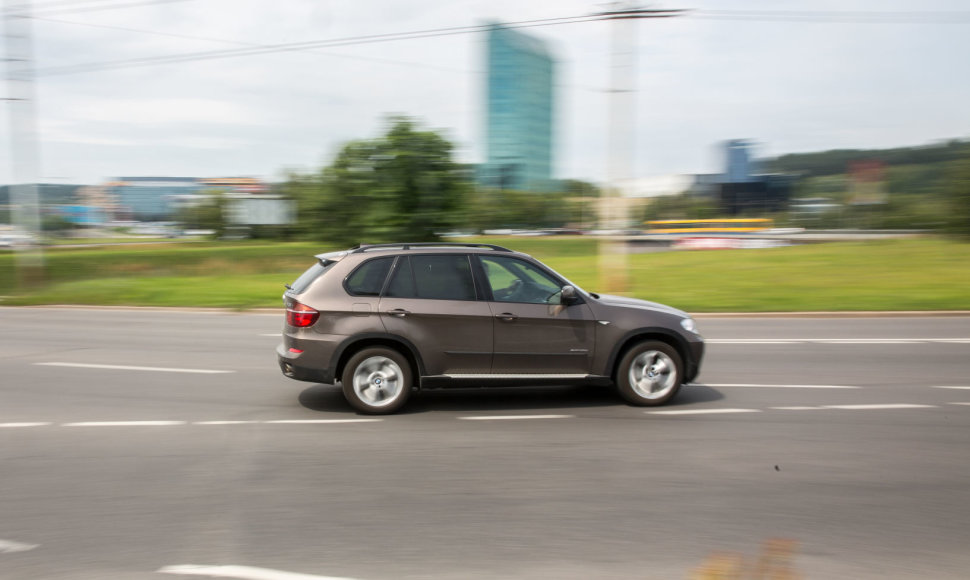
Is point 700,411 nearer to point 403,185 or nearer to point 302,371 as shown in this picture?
point 302,371

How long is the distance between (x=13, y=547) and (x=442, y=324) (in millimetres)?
3906

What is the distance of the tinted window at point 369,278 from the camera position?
23.7 ft

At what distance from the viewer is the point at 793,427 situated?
265 inches

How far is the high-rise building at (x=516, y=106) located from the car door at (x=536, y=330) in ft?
429

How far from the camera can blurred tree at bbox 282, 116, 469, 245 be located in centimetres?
5022

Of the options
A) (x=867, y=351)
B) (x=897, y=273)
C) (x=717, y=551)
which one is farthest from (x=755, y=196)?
(x=717, y=551)

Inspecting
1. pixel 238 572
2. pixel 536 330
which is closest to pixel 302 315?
pixel 536 330

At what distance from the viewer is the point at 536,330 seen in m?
7.21

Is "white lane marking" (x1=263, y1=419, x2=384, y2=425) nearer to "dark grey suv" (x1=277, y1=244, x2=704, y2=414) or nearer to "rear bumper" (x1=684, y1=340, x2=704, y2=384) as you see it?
"dark grey suv" (x1=277, y1=244, x2=704, y2=414)

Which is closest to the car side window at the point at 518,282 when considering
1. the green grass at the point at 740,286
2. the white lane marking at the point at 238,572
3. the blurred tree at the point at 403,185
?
the white lane marking at the point at 238,572

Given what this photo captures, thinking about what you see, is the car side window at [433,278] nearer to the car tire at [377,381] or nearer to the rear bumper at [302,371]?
the car tire at [377,381]

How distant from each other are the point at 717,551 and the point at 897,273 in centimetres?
2514

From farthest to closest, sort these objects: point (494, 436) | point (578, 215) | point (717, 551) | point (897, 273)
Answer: point (578, 215)
point (897, 273)
point (494, 436)
point (717, 551)

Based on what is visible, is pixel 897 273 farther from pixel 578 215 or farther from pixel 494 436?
pixel 578 215
